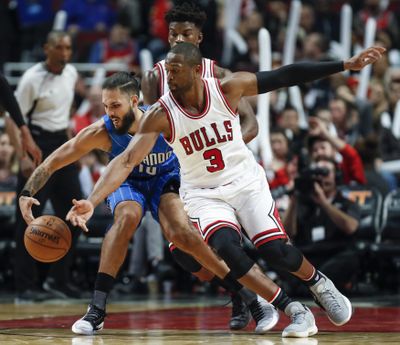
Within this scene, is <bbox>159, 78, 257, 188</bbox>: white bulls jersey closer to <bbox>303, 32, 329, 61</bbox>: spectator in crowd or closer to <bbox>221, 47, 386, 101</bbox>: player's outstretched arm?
<bbox>221, 47, 386, 101</bbox>: player's outstretched arm

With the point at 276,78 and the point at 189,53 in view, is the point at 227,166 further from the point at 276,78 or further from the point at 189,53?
the point at 189,53

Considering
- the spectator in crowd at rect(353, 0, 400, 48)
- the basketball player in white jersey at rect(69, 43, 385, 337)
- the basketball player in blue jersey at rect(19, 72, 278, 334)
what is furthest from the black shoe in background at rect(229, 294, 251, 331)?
the spectator in crowd at rect(353, 0, 400, 48)

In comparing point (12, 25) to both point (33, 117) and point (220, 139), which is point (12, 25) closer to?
point (33, 117)

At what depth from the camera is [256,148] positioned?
38.0 ft

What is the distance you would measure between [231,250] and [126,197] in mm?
1204

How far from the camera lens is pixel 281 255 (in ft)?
21.4

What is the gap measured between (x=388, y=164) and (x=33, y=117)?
416cm

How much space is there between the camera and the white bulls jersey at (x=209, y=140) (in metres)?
6.54

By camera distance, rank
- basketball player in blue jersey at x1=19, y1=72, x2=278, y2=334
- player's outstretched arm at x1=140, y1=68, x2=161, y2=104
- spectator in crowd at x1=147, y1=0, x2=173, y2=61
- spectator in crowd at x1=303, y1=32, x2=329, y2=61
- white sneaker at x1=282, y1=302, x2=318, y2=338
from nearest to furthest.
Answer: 1. white sneaker at x1=282, y1=302, x2=318, y2=338
2. basketball player in blue jersey at x1=19, y1=72, x2=278, y2=334
3. player's outstretched arm at x1=140, y1=68, x2=161, y2=104
4. spectator in crowd at x1=303, y1=32, x2=329, y2=61
5. spectator in crowd at x1=147, y1=0, x2=173, y2=61

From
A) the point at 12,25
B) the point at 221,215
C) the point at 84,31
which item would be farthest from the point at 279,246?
the point at 84,31

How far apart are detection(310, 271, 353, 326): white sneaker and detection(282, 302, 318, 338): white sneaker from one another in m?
0.18

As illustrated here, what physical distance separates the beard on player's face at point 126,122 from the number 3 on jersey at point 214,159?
0.82 m

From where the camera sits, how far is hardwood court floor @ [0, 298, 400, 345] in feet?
20.5

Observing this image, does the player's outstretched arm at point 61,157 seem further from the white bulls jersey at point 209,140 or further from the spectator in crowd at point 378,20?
the spectator in crowd at point 378,20
